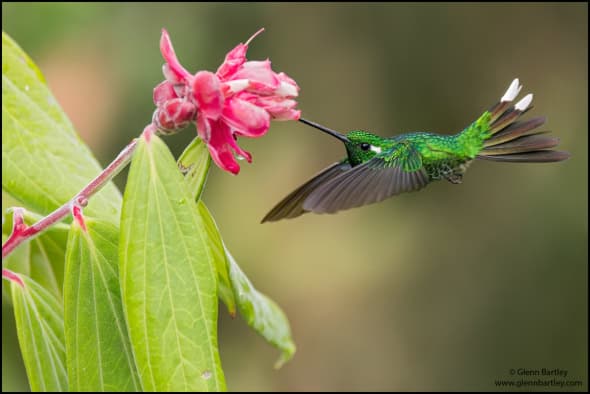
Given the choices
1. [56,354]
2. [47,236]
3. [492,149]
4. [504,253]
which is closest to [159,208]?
[56,354]

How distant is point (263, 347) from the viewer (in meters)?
4.96

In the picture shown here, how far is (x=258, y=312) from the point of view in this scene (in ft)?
4.59

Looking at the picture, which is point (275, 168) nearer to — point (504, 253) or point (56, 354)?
point (504, 253)

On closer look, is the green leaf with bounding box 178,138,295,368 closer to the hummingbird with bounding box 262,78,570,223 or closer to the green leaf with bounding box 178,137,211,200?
the green leaf with bounding box 178,137,211,200

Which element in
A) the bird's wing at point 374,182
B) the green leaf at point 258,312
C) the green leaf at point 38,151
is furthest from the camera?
the bird's wing at point 374,182

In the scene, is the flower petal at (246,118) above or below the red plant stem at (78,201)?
above

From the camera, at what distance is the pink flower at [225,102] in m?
1.10

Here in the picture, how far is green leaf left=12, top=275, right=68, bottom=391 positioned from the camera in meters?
1.28

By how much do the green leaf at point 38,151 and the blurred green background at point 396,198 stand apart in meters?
3.16

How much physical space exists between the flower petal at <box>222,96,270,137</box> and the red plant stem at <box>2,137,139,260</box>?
0.15 meters

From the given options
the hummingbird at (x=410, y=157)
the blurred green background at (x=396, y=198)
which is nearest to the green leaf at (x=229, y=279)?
the hummingbird at (x=410, y=157)

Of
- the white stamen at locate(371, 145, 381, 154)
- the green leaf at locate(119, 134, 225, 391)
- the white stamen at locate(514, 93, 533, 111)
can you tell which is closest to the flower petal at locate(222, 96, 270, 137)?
the green leaf at locate(119, 134, 225, 391)

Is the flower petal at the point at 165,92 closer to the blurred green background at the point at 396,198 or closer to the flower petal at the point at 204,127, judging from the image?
the flower petal at the point at 204,127

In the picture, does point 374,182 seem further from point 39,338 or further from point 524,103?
point 39,338
